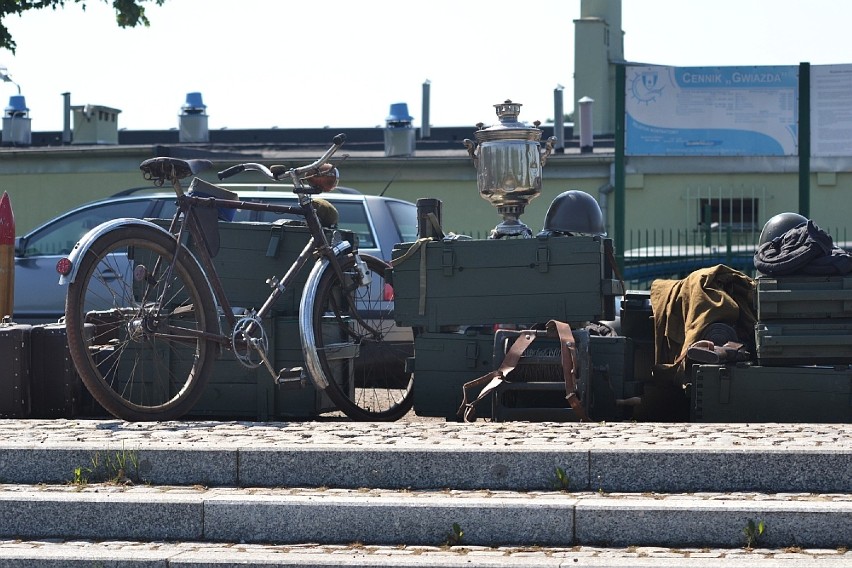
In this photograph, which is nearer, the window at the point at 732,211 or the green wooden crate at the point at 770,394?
the green wooden crate at the point at 770,394

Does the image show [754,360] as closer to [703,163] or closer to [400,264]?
[400,264]

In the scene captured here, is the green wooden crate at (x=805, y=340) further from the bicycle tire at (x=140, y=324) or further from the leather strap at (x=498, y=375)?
the bicycle tire at (x=140, y=324)

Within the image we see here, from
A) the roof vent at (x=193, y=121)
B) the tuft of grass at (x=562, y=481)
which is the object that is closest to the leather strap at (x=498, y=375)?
the tuft of grass at (x=562, y=481)

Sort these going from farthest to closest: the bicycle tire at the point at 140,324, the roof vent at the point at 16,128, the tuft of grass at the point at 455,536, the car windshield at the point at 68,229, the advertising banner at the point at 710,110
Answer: the roof vent at the point at 16,128 < the advertising banner at the point at 710,110 < the car windshield at the point at 68,229 < the bicycle tire at the point at 140,324 < the tuft of grass at the point at 455,536

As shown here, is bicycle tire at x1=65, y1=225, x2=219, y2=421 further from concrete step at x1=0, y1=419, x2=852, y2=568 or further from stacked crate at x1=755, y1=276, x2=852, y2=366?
stacked crate at x1=755, y1=276, x2=852, y2=366

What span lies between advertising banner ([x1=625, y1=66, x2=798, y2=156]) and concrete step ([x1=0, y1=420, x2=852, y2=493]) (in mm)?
8902

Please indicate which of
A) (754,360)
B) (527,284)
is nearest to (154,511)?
(527,284)

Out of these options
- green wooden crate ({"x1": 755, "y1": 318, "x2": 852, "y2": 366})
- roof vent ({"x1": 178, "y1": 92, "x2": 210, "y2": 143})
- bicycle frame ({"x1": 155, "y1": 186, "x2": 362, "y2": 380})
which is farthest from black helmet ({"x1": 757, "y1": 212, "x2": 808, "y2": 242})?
Answer: roof vent ({"x1": 178, "y1": 92, "x2": 210, "y2": 143})

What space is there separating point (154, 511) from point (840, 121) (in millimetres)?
11272

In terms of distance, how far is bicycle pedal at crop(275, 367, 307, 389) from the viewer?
7.42m

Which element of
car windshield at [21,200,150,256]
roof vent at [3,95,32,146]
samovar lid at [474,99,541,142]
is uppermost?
roof vent at [3,95,32,146]

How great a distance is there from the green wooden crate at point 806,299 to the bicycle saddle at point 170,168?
3133 millimetres

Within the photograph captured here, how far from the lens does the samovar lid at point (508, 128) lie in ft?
29.9

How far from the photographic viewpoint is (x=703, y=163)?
26.8 meters
